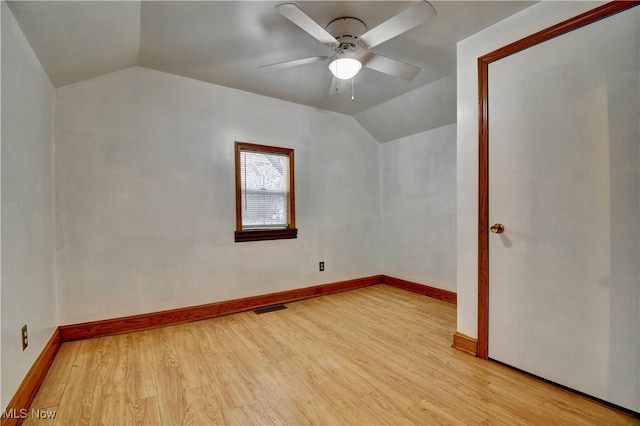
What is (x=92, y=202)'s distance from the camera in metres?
2.56

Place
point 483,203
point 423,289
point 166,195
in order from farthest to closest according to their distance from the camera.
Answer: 1. point 423,289
2. point 166,195
3. point 483,203

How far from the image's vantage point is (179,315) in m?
2.88

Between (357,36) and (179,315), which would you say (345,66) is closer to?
(357,36)

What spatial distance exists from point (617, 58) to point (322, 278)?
3239mm

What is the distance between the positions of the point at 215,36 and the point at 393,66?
1348mm

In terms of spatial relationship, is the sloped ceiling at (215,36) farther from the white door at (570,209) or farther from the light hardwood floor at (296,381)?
the light hardwood floor at (296,381)

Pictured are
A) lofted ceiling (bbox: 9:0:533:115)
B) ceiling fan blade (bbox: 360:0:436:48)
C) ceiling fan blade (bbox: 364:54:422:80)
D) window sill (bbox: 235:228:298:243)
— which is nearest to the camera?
ceiling fan blade (bbox: 360:0:436:48)

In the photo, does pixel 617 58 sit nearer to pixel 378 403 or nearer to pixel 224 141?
pixel 378 403

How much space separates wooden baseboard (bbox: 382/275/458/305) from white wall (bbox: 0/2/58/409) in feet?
11.9

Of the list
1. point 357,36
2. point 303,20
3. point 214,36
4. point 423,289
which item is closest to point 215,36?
point 214,36

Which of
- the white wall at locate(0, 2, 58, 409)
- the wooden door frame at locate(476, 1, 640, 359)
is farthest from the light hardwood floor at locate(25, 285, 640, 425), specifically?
the white wall at locate(0, 2, 58, 409)

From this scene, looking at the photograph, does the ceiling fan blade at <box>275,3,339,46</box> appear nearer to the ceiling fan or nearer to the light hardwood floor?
the ceiling fan

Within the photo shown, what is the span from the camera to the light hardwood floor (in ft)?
5.16

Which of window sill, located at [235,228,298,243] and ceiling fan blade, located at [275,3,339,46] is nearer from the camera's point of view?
ceiling fan blade, located at [275,3,339,46]
